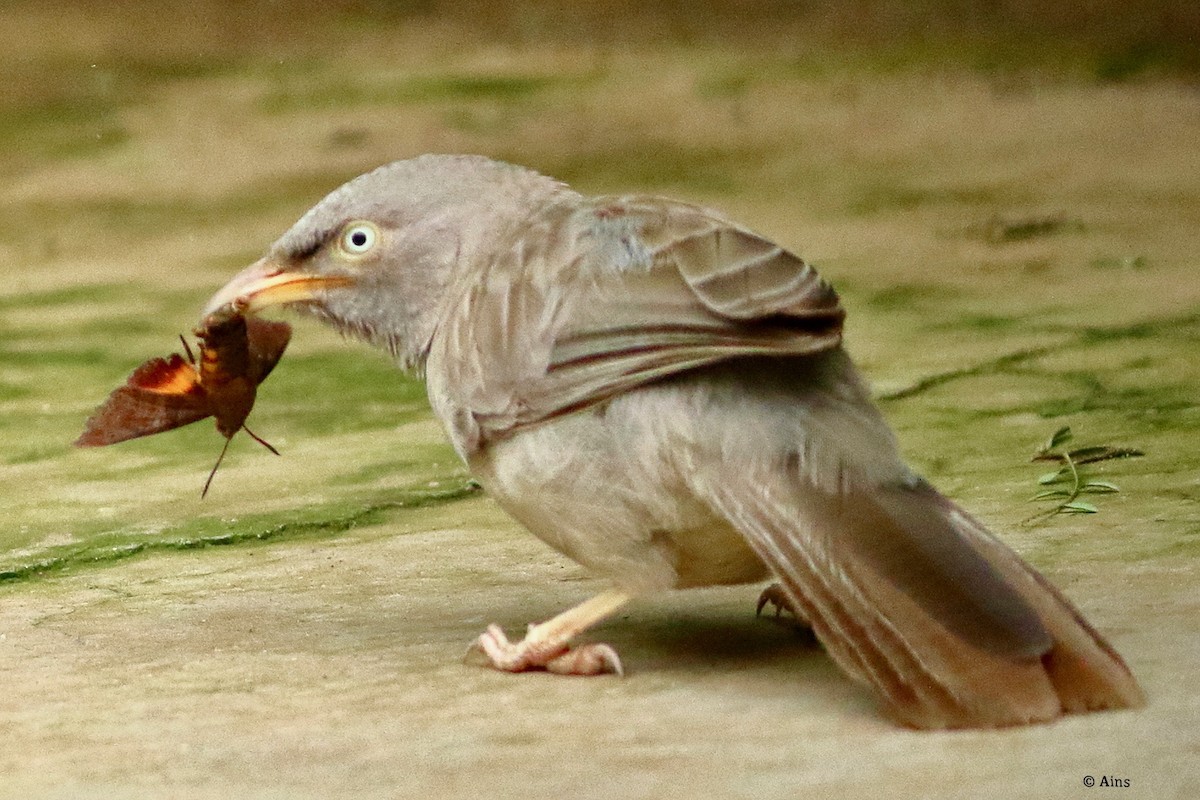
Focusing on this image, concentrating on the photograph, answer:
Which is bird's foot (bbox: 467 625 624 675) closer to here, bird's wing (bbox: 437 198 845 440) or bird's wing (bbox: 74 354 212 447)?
bird's wing (bbox: 437 198 845 440)

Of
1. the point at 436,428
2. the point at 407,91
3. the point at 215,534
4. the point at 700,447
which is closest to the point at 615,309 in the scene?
the point at 700,447

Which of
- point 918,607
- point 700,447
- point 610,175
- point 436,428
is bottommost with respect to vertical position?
point 610,175

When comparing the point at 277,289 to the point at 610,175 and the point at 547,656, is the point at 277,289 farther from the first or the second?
the point at 610,175

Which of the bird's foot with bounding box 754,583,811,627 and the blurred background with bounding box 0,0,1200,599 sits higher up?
the bird's foot with bounding box 754,583,811,627

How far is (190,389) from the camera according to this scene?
14.9ft

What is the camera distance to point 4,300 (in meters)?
7.94

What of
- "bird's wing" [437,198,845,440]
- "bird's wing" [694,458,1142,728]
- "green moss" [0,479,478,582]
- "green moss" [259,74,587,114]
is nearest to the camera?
"bird's wing" [694,458,1142,728]

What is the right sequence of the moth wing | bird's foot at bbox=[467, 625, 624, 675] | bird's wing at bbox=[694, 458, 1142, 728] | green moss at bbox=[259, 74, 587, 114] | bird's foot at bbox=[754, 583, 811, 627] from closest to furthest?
bird's wing at bbox=[694, 458, 1142, 728] → bird's foot at bbox=[467, 625, 624, 675] → bird's foot at bbox=[754, 583, 811, 627] → the moth wing → green moss at bbox=[259, 74, 587, 114]

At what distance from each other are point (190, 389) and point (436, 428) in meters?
1.49

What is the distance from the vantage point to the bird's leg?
385cm

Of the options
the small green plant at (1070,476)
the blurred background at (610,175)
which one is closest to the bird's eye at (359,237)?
the blurred background at (610,175)

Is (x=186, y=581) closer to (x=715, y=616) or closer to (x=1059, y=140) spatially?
(x=715, y=616)

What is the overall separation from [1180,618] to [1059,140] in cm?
627

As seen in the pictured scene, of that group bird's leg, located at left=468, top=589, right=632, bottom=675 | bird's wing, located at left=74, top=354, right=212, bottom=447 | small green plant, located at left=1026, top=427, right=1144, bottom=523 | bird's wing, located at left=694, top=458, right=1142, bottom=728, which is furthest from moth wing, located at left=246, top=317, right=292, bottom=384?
small green plant, located at left=1026, top=427, right=1144, bottom=523
